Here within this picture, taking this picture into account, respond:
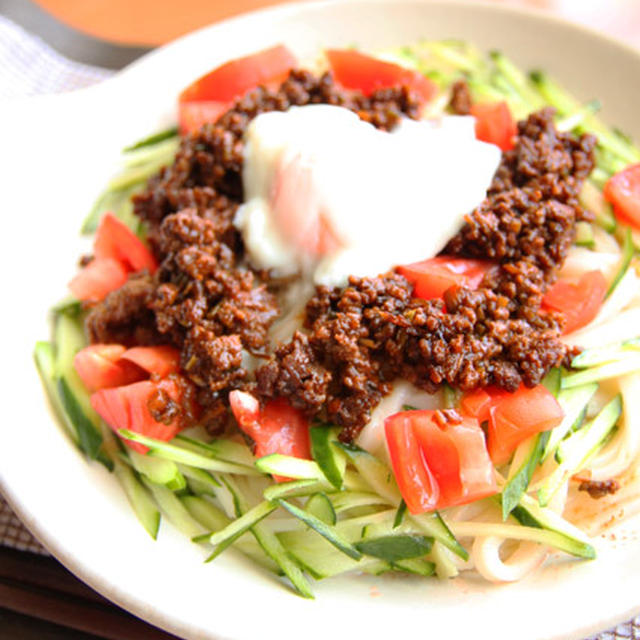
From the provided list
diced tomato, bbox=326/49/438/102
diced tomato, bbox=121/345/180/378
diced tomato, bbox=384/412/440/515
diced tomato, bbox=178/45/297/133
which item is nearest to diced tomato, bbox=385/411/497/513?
diced tomato, bbox=384/412/440/515

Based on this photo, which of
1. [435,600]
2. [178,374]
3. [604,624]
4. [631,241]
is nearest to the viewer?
[604,624]

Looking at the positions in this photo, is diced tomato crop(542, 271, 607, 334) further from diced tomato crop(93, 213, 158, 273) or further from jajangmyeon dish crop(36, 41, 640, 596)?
diced tomato crop(93, 213, 158, 273)

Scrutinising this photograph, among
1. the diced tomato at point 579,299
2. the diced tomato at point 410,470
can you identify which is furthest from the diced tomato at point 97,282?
the diced tomato at point 579,299

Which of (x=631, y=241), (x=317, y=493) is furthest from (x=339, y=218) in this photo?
(x=631, y=241)

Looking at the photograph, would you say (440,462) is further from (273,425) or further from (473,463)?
(273,425)

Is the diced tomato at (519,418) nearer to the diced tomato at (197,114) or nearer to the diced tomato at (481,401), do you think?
the diced tomato at (481,401)

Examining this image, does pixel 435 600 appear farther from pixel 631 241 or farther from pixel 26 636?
pixel 631 241
